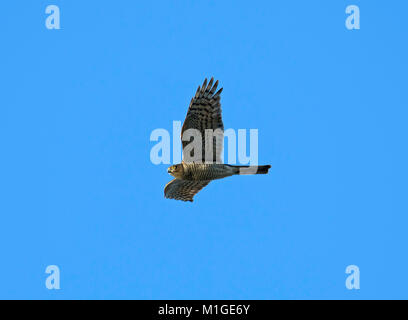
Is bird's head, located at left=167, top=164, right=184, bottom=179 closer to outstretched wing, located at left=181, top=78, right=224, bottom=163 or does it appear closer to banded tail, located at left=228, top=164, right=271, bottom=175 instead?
outstretched wing, located at left=181, top=78, right=224, bottom=163

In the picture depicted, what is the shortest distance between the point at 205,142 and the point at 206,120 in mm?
404

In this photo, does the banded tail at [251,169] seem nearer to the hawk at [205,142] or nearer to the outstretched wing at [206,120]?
the hawk at [205,142]

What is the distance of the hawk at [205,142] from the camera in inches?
433

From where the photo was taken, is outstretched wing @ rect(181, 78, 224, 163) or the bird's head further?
the bird's head

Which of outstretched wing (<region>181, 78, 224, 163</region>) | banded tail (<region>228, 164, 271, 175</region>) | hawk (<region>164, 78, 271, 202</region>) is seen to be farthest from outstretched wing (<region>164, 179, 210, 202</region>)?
banded tail (<region>228, 164, 271, 175</region>)

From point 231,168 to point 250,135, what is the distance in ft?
2.89

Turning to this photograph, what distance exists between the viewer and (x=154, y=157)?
1164 cm

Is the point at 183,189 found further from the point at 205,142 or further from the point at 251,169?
the point at 251,169

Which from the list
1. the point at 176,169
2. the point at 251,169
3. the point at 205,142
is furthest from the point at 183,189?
the point at 251,169

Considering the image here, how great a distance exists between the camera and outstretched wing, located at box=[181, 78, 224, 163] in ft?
36.1

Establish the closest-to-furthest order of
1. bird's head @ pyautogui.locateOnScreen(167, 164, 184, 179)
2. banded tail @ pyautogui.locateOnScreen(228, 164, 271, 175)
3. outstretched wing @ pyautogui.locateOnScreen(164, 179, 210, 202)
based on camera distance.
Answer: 1. banded tail @ pyautogui.locateOnScreen(228, 164, 271, 175)
2. bird's head @ pyautogui.locateOnScreen(167, 164, 184, 179)
3. outstretched wing @ pyautogui.locateOnScreen(164, 179, 210, 202)

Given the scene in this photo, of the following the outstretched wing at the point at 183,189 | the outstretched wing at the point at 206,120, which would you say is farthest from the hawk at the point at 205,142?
the outstretched wing at the point at 183,189
